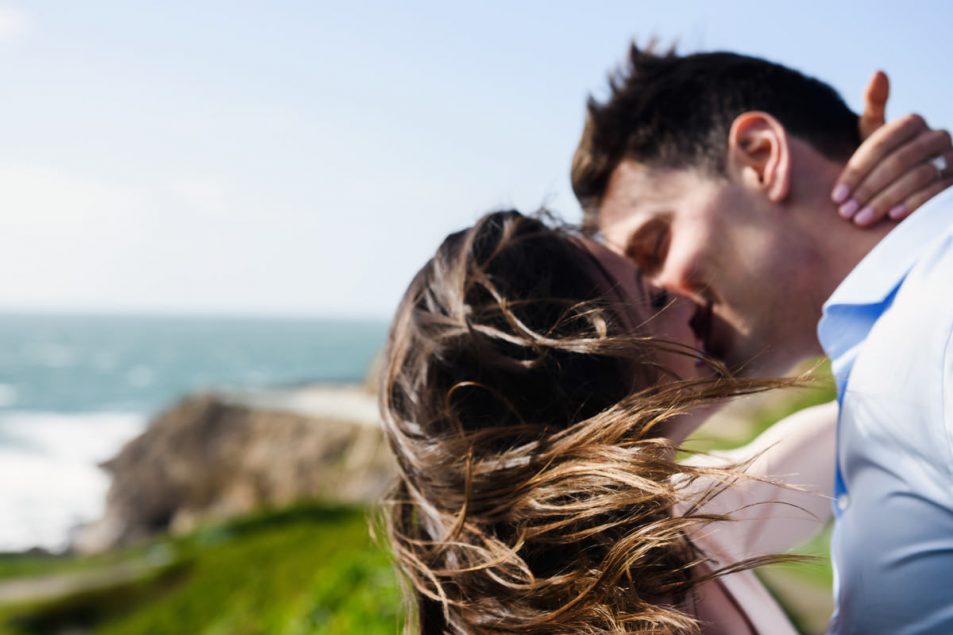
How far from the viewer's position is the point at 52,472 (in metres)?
37.8

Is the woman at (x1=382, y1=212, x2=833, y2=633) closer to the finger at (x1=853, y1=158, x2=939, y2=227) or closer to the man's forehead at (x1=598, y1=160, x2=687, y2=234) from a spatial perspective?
the man's forehead at (x1=598, y1=160, x2=687, y2=234)

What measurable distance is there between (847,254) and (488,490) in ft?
3.99

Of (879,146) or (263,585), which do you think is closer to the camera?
(879,146)

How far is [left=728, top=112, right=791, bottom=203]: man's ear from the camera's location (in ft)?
7.93

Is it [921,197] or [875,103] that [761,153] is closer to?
[875,103]

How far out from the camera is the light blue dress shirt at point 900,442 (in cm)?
152

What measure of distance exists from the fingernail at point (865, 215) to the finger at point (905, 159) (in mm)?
29

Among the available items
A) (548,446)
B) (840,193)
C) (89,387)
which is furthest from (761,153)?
(89,387)

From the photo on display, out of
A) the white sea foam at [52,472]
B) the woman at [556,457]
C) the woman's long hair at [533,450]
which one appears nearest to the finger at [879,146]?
the woman at [556,457]

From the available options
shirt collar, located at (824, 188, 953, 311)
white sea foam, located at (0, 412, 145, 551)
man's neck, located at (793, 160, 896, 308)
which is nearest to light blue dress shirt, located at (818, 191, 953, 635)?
shirt collar, located at (824, 188, 953, 311)

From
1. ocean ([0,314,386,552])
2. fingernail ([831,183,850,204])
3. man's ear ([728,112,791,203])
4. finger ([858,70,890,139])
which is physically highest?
finger ([858,70,890,139])

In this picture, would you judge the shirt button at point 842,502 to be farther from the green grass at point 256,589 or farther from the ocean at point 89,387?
the ocean at point 89,387

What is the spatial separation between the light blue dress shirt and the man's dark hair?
86cm

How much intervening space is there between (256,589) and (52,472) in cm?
3530
